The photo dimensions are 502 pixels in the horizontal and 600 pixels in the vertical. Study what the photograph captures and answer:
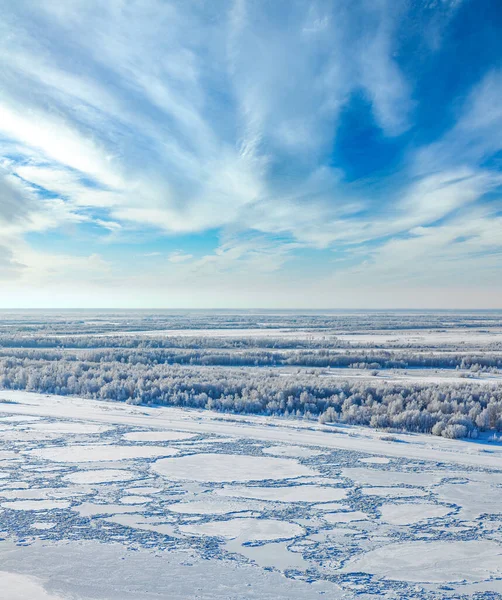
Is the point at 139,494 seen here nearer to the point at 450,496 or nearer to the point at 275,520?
the point at 275,520

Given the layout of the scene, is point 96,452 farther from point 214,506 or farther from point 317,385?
point 317,385

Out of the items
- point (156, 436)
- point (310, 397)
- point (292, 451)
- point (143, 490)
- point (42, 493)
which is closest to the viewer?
point (42, 493)

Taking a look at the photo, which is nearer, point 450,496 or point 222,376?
point 450,496

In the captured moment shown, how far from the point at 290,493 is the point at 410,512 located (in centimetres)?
161

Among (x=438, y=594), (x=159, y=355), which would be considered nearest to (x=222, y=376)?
(x=159, y=355)

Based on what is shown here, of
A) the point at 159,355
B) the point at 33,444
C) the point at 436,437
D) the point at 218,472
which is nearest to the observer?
the point at 218,472

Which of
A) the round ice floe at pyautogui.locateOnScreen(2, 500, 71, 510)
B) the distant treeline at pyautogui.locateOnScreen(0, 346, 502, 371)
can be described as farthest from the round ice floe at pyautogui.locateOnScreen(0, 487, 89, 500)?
the distant treeline at pyautogui.locateOnScreen(0, 346, 502, 371)

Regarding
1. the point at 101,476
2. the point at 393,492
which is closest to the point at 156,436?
the point at 101,476

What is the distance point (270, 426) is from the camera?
12922 mm

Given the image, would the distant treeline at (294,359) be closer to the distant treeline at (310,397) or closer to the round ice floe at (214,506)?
the distant treeline at (310,397)

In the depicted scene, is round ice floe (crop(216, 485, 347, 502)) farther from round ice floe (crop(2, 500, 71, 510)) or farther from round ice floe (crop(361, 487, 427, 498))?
round ice floe (crop(2, 500, 71, 510))

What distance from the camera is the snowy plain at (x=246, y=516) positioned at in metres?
5.08

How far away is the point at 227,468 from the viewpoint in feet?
29.5

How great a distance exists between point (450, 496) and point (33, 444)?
7.29 metres
